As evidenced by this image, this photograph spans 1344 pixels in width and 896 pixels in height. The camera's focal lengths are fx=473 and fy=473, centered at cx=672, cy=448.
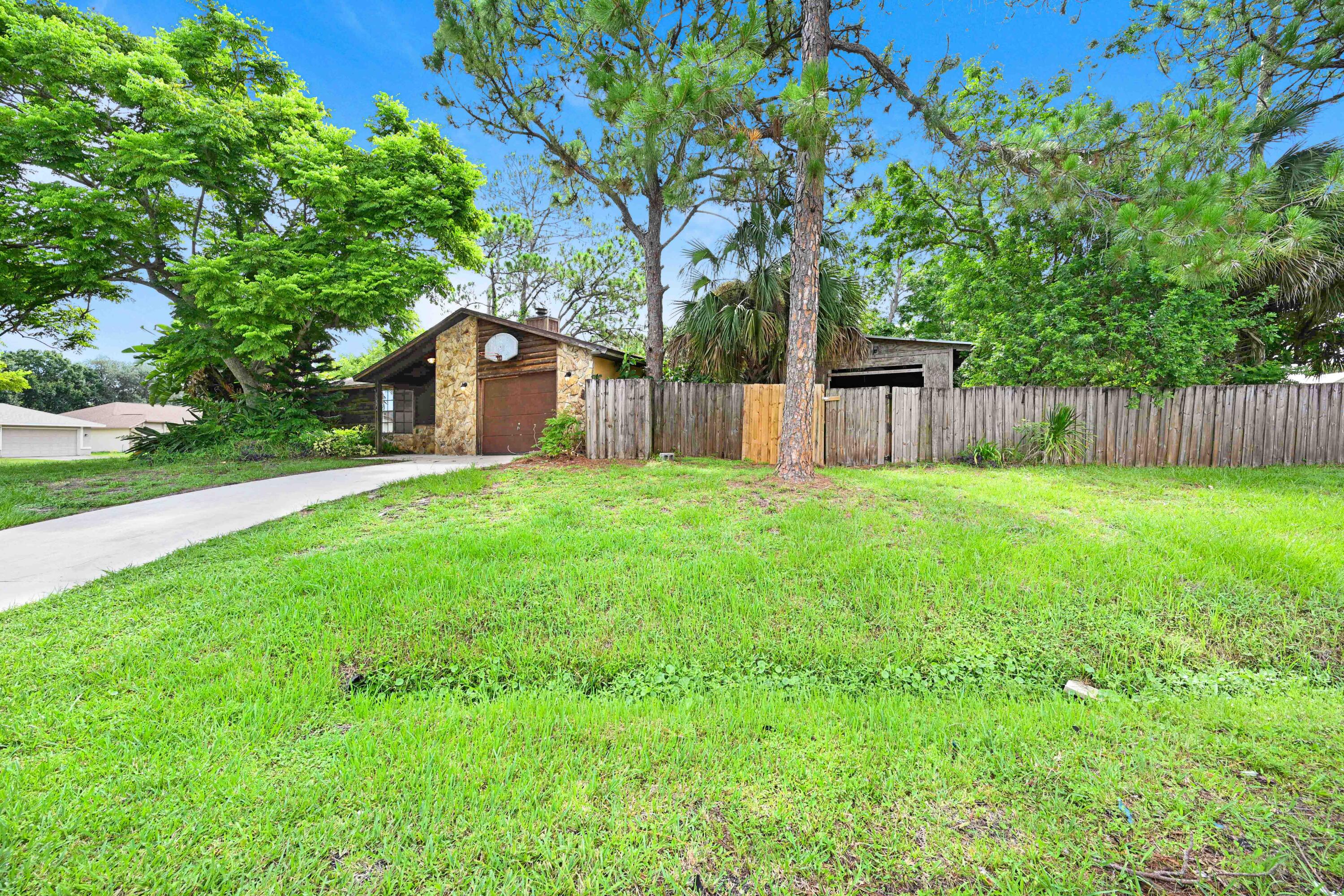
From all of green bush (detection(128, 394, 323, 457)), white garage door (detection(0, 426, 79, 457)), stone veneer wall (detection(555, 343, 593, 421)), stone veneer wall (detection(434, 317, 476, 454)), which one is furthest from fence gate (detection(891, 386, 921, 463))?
white garage door (detection(0, 426, 79, 457))

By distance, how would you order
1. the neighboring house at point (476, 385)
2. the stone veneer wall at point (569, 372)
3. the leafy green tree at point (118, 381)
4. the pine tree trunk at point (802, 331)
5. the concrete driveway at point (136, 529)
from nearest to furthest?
the concrete driveway at point (136, 529) → the pine tree trunk at point (802, 331) → the stone veneer wall at point (569, 372) → the neighboring house at point (476, 385) → the leafy green tree at point (118, 381)

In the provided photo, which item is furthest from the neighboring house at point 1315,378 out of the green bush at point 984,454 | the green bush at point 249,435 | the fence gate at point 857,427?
the green bush at point 249,435

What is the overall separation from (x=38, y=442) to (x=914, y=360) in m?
38.0

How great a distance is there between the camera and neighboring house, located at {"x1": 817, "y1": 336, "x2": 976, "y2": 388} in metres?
10.6

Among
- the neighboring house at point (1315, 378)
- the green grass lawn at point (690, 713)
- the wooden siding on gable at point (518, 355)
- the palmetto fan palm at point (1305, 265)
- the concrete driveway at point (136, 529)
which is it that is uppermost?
the palmetto fan palm at point (1305, 265)

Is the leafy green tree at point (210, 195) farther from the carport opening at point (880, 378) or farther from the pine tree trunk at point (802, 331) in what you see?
the carport opening at point (880, 378)

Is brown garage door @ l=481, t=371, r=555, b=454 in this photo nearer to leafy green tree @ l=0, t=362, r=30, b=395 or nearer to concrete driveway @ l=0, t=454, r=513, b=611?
concrete driveway @ l=0, t=454, r=513, b=611

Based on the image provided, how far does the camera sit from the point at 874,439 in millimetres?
8070

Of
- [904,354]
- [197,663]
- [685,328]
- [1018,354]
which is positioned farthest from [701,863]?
[904,354]

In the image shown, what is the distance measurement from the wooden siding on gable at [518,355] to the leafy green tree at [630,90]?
240cm

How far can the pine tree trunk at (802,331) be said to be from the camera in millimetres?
6055

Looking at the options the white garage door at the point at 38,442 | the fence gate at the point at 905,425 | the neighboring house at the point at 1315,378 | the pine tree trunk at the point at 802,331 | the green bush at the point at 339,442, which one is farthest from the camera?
the white garage door at the point at 38,442

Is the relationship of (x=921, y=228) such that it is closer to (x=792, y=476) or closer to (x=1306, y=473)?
(x=1306, y=473)

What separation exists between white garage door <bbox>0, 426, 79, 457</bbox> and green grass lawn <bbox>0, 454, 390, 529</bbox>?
18.5 m
